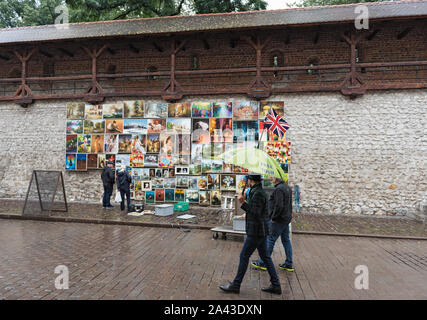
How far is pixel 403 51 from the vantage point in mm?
13359

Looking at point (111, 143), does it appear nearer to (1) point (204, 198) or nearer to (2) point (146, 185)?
(2) point (146, 185)

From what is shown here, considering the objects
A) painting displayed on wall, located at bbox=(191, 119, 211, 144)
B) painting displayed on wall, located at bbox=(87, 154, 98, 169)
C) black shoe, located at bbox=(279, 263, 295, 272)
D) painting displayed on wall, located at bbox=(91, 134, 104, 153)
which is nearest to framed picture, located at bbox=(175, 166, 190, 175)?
painting displayed on wall, located at bbox=(191, 119, 211, 144)

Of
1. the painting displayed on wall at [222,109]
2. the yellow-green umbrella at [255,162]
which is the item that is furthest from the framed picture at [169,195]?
the yellow-green umbrella at [255,162]

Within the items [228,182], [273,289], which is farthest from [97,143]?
[273,289]

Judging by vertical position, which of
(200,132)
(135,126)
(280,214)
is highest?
(135,126)

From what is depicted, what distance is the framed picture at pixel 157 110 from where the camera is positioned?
1318 cm

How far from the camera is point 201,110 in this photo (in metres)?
12.9

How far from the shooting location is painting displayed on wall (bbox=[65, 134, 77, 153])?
13781mm

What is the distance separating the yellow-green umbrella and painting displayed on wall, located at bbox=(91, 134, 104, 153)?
9.92 m

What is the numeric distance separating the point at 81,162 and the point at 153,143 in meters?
3.71

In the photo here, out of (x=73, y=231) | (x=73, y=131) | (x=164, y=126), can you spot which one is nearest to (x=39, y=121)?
(x=73, y=131)

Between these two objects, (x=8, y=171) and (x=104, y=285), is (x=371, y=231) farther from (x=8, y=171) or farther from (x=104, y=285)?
(x=8, y=171)

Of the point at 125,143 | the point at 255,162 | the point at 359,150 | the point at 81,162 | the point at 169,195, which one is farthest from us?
the point at 81,162

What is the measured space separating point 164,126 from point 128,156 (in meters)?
2.18
